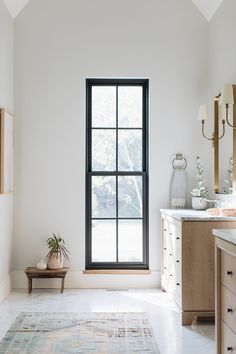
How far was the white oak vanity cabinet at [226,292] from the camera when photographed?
269cm

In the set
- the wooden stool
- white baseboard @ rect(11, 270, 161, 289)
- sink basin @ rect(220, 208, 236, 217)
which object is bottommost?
white baseboard @ rect(11, 270, 161, 289)

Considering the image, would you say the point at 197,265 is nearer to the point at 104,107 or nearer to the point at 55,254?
the point at 55,254

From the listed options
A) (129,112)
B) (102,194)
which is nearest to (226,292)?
(102,194)

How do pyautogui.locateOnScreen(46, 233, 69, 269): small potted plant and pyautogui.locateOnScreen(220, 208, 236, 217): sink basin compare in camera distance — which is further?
pyautogui.locateOnScreen(46, 233, 69, 269): small potted plant

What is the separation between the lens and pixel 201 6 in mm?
Answer: 5535

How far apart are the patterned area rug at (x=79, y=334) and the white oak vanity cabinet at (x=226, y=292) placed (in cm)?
76

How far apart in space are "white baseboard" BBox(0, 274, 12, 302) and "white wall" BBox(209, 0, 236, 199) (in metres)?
2.38

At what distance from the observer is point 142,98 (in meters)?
5.77

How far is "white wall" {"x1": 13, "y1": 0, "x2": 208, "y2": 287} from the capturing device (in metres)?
5.61

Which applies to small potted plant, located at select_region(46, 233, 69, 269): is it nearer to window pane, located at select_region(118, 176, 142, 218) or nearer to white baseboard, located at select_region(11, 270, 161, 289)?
white baseboard, located at select_region(11, 270, 161, 289)

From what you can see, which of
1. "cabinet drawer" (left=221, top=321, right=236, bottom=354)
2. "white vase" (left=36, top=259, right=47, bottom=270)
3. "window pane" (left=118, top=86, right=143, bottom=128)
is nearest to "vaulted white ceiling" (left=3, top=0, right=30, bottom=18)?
"window pane" (left=118, top=86, right=143, bottom=128)

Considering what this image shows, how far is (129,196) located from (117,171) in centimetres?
30

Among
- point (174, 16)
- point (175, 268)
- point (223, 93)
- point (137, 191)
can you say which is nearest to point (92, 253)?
point (137, 191)

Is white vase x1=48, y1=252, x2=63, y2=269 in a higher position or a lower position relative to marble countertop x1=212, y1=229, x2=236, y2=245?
lower
